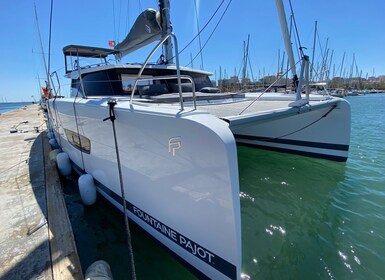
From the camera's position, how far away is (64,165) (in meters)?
4.68

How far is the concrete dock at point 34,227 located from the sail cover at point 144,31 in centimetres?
297

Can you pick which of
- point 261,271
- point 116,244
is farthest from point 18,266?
point 261,271

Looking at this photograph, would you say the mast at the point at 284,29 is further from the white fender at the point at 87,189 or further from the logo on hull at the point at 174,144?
the white fender at the point at 87,189

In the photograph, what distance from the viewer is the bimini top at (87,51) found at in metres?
4.66

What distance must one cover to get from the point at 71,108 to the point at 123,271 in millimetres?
2706

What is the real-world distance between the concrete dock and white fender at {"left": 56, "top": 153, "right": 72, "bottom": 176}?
0.50 ft

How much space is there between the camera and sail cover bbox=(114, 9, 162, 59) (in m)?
4.33

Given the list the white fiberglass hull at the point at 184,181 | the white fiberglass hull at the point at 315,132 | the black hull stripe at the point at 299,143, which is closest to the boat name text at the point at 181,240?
the white fiberglass hull at the point at 184,181

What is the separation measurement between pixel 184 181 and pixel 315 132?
3930 mm

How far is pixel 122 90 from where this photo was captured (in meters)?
4.12

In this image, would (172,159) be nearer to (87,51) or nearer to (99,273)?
(99,273)

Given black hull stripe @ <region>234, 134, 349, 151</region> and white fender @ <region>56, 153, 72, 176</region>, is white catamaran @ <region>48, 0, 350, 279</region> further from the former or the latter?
black hull stripe @ <region>234, 134, 349, 151</region>

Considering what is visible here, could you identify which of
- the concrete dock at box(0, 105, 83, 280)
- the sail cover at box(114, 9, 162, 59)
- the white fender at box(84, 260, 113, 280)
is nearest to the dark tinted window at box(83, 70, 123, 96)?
the sail cover at box(114, 9, 162, 59)

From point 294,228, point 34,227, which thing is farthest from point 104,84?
point 294,228
